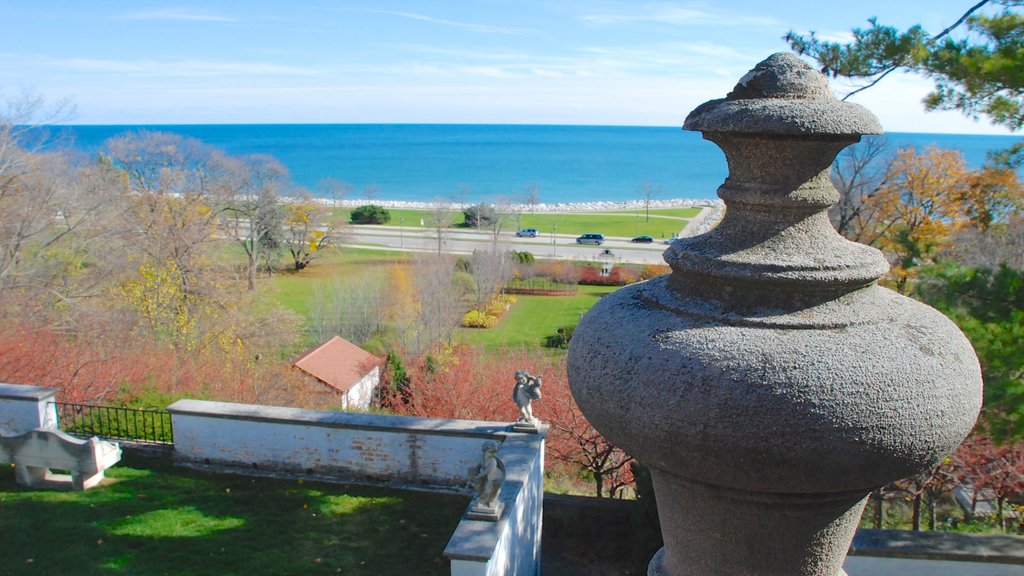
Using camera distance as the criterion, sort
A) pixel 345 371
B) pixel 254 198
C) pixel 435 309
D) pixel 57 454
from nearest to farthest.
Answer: pixel 57 454
pixel 345 371
pixel 435 309
pixel 254 198

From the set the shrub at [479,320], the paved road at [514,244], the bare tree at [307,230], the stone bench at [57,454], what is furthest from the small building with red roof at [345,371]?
the bare tree at [307,230]

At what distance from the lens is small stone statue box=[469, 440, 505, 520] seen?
305 inches

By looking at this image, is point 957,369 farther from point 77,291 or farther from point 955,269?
point 77,291

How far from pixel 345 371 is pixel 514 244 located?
30259 mm

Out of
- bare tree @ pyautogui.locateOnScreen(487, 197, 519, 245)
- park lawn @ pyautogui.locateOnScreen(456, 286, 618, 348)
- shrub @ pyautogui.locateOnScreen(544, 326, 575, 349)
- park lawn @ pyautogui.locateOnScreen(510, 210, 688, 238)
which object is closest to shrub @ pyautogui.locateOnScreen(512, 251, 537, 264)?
park lawn @ pyautogui.locateOnScreen(456, 286, 618, 348)

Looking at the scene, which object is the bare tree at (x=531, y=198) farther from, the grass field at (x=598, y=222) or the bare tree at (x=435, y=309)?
the bare tree at (x=435, y=309)

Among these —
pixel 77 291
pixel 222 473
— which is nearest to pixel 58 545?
pixel 222 473

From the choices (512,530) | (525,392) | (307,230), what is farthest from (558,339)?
(512,530)

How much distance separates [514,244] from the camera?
5497 centimetres

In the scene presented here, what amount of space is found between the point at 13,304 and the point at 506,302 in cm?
2457

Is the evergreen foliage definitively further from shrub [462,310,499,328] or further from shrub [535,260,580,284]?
shrub [535,260,580,284]

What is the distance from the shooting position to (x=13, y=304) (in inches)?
808

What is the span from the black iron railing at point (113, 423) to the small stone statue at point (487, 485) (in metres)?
6.17

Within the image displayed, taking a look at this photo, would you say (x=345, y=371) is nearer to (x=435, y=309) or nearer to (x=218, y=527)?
(x=435, y=309)
